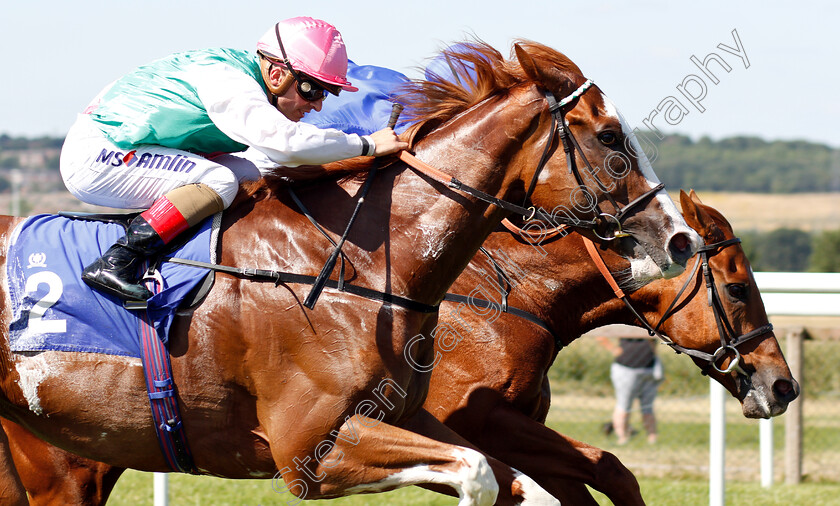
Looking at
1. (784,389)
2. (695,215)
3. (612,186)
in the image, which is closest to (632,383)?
→ (784,389)

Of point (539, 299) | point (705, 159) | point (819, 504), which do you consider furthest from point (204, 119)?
point (705, 159)

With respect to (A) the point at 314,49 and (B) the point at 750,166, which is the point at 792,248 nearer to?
(B) the point at 750,166

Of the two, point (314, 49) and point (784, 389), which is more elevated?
point (314, 49)

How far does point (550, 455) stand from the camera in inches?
151

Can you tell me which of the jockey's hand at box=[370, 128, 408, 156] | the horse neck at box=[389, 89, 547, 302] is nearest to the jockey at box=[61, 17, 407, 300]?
the jockey's hand at box=[370, 128, 408, 156]

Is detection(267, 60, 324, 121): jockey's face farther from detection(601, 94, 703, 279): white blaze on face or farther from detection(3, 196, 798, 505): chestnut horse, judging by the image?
detection(3, 196, 798, 505): chestnut horse

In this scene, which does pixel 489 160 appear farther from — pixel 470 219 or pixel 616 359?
pixel 616 359

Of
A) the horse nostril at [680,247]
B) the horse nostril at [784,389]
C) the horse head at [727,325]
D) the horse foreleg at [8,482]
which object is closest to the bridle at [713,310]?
the horse head at [727,325]

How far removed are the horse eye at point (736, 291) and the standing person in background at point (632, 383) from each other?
4187mm

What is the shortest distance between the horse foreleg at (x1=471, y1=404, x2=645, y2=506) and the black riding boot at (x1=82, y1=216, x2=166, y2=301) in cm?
152

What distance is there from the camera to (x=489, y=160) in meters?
3.08

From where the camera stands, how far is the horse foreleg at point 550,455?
3.76 metres

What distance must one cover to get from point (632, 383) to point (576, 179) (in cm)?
591

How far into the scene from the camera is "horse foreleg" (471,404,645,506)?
376 cm
